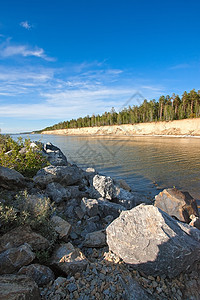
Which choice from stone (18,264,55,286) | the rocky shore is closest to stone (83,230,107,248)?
the rocky shore

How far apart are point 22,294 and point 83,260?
1552 mm

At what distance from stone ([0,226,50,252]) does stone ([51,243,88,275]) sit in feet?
1.27

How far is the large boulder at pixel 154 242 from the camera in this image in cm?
373

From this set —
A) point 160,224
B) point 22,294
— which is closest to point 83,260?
point 22,294

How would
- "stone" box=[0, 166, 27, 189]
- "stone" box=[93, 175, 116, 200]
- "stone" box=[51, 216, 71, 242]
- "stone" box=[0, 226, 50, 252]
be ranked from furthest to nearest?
"stone" box=[93, 175, 116, 200], "stone" box=[0, 166, 27, 189], "stone" box=[51, 216, 71, 242], "stone" box=[0, 226, 50, 252]

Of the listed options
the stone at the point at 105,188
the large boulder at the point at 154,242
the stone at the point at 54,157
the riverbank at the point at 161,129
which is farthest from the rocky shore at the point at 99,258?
the riverbank at the point at 161,129

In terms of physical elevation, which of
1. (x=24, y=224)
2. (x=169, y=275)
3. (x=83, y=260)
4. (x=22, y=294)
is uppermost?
(x=24, y=224)

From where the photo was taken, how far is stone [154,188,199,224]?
7.10 meters

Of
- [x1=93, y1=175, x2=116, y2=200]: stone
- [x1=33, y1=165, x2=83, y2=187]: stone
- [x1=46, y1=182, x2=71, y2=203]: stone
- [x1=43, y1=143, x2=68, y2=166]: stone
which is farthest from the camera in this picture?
[x1=43, y1=143, x2=68, y2=166]: stone

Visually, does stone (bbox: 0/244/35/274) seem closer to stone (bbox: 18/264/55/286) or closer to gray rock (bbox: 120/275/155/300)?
stone (bbox: 18/264/55/286)

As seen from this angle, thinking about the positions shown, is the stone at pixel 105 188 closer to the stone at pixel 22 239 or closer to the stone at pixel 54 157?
the stone at pixel 54 157

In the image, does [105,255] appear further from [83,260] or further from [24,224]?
[24,224]

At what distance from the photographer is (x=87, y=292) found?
324cm

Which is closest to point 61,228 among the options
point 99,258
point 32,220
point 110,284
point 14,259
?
point 32,220
